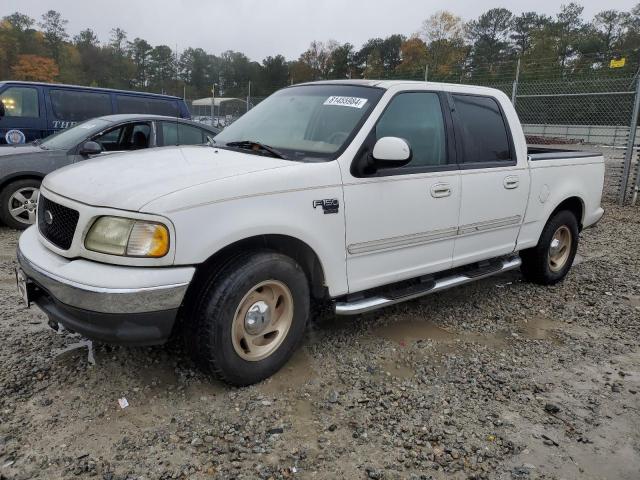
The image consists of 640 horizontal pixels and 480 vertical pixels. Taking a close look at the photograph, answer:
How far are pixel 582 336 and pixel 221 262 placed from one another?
3010 millimetres

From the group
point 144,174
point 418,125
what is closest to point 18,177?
point 144,174

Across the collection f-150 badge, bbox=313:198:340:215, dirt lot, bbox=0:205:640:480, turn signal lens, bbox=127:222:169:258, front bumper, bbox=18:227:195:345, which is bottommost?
dirt lot, bbox=0:205:640:480

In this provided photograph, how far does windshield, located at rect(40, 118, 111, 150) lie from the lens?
6715 millimetres

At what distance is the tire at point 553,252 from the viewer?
5055 mm

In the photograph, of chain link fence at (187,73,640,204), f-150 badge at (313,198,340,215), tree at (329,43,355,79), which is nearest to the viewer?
f-150 badge at (313,198,340,215)

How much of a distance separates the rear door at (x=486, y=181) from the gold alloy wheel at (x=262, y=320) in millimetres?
1614

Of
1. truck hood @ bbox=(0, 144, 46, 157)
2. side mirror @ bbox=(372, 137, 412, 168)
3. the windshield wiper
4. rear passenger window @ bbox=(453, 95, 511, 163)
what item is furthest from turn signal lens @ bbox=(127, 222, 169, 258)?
truck hood @ bbox=(0, 144, 46, 157)

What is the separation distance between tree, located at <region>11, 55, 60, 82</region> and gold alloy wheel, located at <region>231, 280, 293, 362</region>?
66.7 m

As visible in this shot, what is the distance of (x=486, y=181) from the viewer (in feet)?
13.5

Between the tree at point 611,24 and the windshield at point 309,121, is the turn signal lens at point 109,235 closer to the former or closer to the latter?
the windshield at point 309,121

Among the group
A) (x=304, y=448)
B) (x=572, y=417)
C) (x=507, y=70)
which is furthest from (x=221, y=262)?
(x=507, y=70)

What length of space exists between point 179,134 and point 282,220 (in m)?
4.92

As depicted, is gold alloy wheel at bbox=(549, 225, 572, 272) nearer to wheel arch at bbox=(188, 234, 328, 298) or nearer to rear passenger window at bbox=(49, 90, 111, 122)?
wheel arch at bbox=(188, 234, 328, 298)

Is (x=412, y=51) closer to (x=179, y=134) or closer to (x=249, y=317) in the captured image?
(x=179, y=134)
